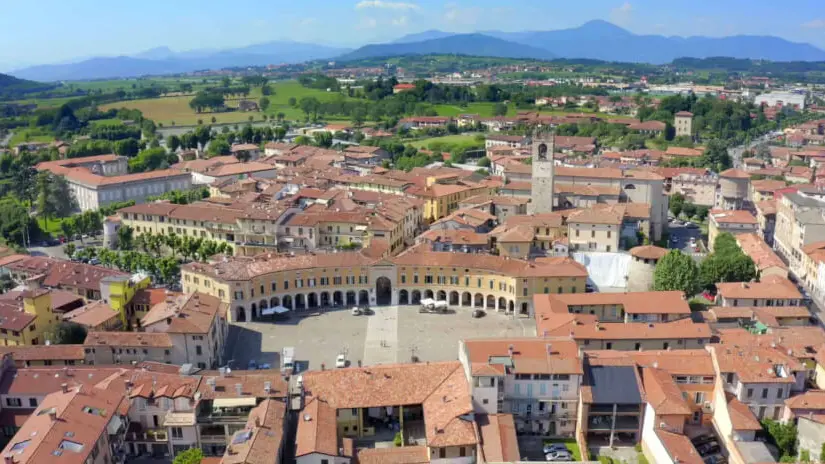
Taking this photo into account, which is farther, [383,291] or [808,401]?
[383,291]

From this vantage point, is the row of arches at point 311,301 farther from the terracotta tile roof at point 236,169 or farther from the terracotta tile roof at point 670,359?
the terracotta tile roof at point 236,169

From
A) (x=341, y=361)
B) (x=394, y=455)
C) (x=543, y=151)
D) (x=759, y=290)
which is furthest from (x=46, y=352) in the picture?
(x=759, y=290)

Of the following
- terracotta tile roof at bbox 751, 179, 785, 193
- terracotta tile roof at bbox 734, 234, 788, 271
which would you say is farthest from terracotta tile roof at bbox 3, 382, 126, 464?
terracotta tile roof at bbox 751, 179, 785, 193

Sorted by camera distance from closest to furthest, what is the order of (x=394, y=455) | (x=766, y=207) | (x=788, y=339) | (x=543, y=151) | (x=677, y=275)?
(x=394, y=455) → (x=788, y=339) → (x=677, y=275) → (x=543, y=151) → (x=766, y=207)

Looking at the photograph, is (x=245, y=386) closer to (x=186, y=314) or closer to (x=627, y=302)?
(x=186, y=314)

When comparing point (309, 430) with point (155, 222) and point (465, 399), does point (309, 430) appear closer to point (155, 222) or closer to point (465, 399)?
point (465, 399)

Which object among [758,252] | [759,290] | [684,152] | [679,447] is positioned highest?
[684,152]

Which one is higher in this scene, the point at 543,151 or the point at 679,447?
the point at 543,151

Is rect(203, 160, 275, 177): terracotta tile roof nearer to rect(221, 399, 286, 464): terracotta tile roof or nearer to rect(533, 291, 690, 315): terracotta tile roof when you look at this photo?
rect(533, 291, 690, 315): terracotta tile roof
